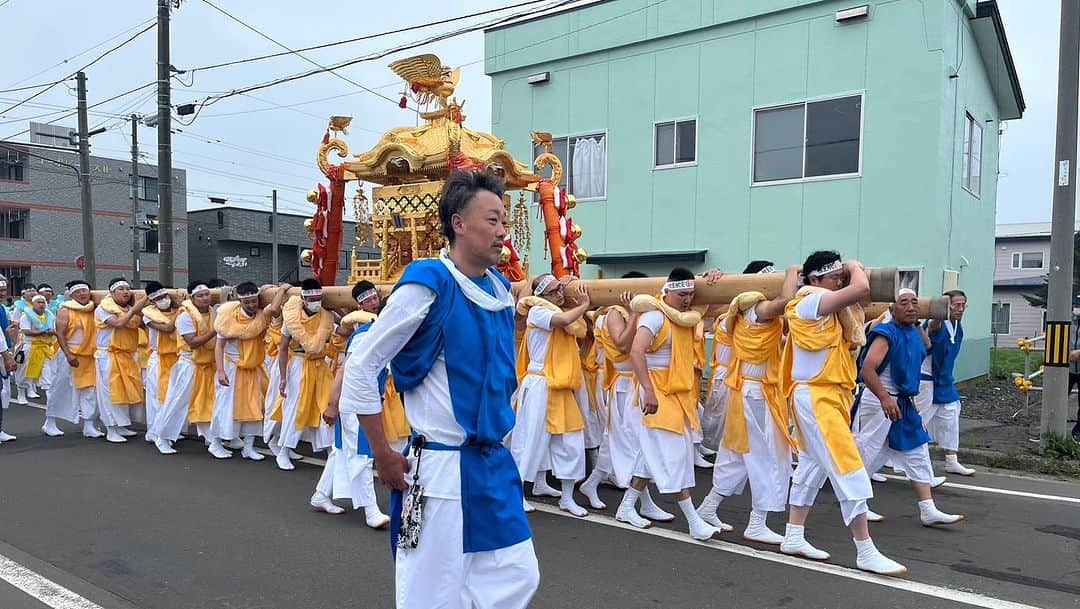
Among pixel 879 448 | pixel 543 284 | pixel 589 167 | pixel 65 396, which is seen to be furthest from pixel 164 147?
pixel 879 448

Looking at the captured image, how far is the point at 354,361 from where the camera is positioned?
8.75 ft

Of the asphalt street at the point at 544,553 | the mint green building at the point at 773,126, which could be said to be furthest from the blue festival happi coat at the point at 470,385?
the mint green building at the point at 773,126

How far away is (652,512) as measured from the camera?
5992 mm

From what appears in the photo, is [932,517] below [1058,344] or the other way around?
below

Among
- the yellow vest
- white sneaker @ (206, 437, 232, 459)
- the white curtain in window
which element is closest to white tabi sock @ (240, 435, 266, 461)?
white sneaker @ (206, 437, 232, 459)

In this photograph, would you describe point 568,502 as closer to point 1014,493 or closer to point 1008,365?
point 1014,493

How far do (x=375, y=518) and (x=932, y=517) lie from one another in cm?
413

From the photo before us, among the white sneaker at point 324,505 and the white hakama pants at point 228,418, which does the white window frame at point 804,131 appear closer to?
the white hakama pants at point 228,418

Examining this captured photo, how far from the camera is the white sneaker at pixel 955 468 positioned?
25.3ft

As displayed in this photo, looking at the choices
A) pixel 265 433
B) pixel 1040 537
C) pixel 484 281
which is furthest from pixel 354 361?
pixel 265 433

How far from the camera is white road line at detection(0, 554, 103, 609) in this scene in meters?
4.30

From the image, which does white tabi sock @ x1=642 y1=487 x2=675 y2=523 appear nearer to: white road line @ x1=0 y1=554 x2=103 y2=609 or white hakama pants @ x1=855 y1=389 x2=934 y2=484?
white hakama pants @ x1=855 y1=389 x2=934 y2=484

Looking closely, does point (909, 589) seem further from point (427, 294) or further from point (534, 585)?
point (427, 294)

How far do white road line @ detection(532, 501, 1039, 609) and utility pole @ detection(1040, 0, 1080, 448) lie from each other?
4.96m
